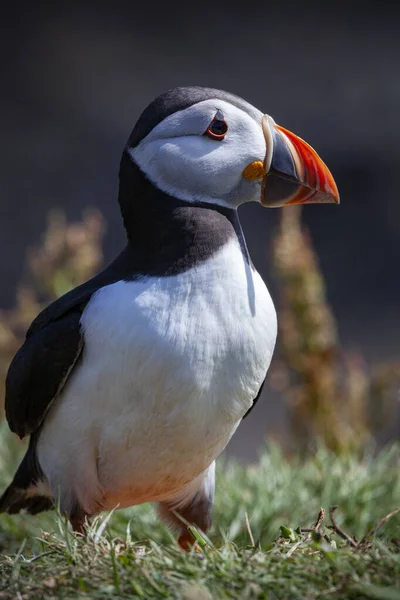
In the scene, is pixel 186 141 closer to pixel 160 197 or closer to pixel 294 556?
pixel 160 197

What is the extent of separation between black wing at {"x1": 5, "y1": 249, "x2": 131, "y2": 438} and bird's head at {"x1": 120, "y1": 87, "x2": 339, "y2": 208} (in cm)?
29

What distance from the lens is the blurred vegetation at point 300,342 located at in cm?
405

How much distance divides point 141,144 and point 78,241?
1.64 meters

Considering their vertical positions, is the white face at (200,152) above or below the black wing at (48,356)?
above

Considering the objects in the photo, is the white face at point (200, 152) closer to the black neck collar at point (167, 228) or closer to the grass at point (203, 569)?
the black neck collar at point (167, 228)

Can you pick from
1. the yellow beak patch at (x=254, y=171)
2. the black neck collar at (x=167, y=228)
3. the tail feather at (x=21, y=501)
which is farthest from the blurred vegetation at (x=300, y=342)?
the yellow beak patch at (x=254, y=171)

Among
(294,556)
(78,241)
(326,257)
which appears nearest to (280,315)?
(78,241)

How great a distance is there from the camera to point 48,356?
2445 mm

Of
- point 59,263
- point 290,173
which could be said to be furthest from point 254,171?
point 59,263

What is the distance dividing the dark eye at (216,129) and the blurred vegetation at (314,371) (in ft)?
6.09

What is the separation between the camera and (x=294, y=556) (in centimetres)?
171

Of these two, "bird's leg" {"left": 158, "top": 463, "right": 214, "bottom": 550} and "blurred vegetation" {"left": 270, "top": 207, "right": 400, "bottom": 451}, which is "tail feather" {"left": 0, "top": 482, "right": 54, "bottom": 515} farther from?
"blurred vegetation" {"left": 270, "top": 207, "right": 400, "bottom": 451}

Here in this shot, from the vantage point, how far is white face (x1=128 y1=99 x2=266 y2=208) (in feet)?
7.73

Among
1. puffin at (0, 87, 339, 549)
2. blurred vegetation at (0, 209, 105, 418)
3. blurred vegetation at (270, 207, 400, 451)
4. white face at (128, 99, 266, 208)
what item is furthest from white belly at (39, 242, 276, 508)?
blurred vegetation at (270, 207, 400, 451)
